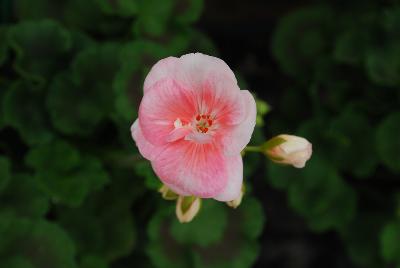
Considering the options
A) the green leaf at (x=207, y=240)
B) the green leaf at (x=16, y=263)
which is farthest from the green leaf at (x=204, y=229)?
the green leaf at (x=16, y=263)

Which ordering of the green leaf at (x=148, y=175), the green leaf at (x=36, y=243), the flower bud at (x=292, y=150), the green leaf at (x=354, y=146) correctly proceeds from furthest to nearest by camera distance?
the green leaf at (x=354, y=146), the green leaf at (x=36, y=243), the green leaf at (x=148, y=175), the flower bud at (x=292, y=150)

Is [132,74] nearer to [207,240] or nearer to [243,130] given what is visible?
[207,240]

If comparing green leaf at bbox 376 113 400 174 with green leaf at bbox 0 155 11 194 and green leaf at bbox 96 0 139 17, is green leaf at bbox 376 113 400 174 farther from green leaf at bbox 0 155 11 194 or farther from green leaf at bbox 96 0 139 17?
green leaf at bbox 0 155 11 194

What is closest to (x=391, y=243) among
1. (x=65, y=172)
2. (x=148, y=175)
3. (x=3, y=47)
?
(x=148, y=175)

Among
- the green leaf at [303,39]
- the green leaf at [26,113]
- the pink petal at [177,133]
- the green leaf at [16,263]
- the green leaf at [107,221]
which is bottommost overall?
the green leaf at [107,221]

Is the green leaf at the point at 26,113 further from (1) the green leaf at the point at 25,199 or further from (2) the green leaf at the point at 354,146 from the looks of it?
(2) the green leaf at the point at 354,146

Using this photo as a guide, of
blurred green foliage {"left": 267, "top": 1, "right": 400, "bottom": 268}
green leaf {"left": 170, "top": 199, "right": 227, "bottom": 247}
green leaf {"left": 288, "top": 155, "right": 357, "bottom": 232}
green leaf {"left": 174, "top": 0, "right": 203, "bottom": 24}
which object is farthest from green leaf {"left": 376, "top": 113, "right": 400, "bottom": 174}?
green leaf {"left": 174, "top": 0, "right": 203, "bottom": 24}
